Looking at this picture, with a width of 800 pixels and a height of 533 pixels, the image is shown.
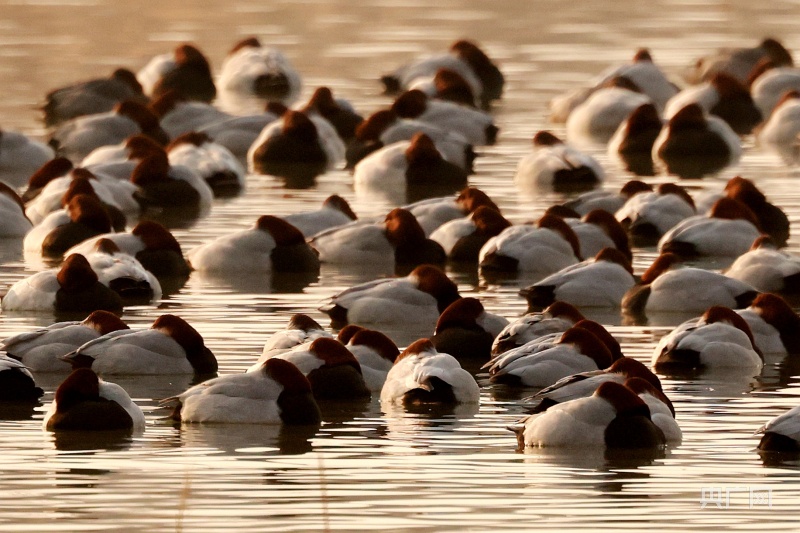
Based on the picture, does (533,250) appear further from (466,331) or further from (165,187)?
(165,187)

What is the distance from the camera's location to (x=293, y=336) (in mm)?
14109

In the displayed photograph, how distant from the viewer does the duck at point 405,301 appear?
1616cm

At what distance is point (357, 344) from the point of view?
1404cm

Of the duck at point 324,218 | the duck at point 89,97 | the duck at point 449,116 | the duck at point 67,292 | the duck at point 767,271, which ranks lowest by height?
the duck at point 67,292

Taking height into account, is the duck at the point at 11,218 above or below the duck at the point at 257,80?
below

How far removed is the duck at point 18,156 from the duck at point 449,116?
454 centimetres

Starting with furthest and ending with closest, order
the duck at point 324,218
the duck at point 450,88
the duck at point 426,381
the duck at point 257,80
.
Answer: the duck at point 257,80
the duck at point 450,88
the duck at point 324,218
the duck at point 426,381

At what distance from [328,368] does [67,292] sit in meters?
3.67

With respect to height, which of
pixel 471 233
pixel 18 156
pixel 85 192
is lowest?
pixel 471 233

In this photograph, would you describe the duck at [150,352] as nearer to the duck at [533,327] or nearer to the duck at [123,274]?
the duck at [533,327]

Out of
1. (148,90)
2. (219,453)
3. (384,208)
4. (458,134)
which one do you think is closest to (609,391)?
(219,453)

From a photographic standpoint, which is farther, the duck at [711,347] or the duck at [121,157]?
the duck at [121,157]

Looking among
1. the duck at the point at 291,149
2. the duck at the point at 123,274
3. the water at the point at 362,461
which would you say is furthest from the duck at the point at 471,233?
the duck at the point at 291,149

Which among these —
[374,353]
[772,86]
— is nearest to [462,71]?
[772,86]
